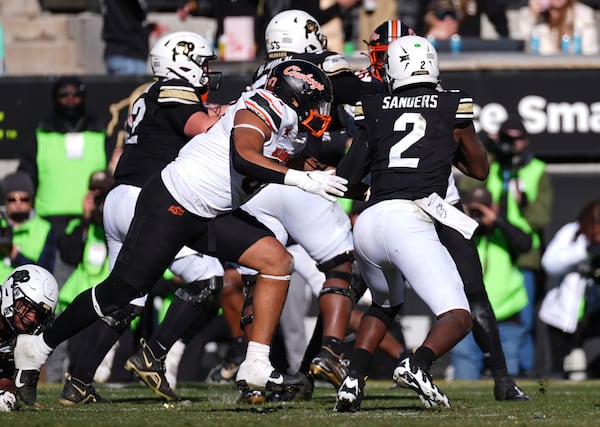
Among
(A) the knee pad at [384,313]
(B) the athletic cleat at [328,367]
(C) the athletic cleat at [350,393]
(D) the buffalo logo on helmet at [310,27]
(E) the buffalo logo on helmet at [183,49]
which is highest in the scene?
(D) the buffalo logo on helmet at [310,27]

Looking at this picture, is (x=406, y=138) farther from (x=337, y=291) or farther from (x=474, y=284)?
(x=337, y=291)

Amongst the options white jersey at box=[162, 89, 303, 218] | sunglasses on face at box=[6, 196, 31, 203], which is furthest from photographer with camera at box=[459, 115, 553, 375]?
white jersey at box=[162, 89, 303, 218]

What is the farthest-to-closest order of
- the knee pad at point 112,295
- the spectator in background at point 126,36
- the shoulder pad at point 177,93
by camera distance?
the spectator in background at point 126,36
the shoulder pad at point 177,93
the knee pad at point 112,295

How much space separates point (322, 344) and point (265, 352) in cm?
77

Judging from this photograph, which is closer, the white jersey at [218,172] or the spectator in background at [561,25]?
the white jersey at [218,172]

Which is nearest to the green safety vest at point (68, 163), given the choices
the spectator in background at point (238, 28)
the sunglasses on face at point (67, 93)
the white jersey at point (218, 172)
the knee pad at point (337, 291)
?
the sunglasses on face at point (67, 93)

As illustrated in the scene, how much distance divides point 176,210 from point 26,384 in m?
1.22

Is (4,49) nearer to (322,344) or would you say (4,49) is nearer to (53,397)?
(53,397)

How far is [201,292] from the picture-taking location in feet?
28.3

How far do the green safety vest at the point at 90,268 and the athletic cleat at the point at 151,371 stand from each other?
304 centimetres

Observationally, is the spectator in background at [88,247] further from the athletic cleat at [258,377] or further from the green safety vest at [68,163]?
the athletic cleat at [258,377]

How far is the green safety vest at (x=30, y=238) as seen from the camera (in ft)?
37.2

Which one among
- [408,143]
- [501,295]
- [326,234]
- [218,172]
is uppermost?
[408,143]

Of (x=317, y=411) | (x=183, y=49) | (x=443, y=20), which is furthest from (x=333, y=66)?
(x=443, y=20)
